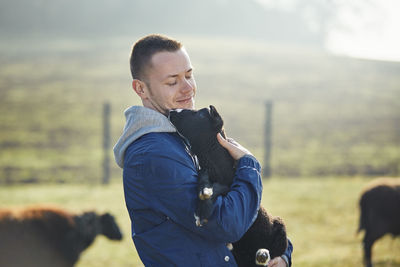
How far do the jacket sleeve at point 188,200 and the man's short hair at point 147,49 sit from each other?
1.64 feet

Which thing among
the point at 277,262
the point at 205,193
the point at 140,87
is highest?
the point at 140,87

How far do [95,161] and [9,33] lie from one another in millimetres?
42571

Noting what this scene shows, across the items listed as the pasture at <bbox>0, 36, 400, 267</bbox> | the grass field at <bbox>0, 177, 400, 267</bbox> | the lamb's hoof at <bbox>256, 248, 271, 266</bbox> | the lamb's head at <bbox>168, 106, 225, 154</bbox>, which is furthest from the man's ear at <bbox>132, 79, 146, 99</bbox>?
the pasture at <bbox>0, 36, 400, 267</bbox>

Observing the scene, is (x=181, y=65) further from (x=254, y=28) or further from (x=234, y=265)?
(x=254, y=28)

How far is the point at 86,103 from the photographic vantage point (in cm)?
2536

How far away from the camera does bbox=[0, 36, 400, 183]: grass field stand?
14.9 meters

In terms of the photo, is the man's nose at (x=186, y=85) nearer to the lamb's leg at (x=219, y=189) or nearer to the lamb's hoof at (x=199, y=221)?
the lamb's leg at (x=219, y=189)

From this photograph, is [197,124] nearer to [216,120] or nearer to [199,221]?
[216,120]

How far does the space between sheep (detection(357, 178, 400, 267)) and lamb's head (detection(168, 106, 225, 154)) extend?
4366mm

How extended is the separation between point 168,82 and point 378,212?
466 centimetres

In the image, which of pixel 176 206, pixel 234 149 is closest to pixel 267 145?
pixel 234 149

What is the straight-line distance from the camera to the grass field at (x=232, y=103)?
48.9ft

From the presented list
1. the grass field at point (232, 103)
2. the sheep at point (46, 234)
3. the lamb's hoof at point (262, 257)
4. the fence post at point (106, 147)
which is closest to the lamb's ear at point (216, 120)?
the lamb's hoof at point (262, 257)

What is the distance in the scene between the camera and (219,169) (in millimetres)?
2168
